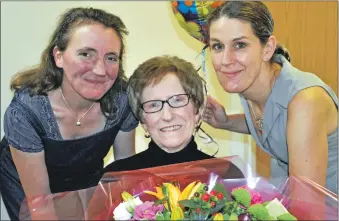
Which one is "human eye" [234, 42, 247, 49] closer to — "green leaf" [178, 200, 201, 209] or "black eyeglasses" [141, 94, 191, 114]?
"black eyeglasses" [141, 94, 191, 114]

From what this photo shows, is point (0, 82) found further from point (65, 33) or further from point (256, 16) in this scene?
point (256, 16)

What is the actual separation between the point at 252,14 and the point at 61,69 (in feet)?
2.14

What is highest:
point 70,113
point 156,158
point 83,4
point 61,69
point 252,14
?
point 83,4

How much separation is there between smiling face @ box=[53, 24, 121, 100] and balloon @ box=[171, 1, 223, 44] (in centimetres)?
34

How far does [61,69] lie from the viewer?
149 cm

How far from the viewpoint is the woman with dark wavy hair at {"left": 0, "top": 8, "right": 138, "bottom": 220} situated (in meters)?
1.35

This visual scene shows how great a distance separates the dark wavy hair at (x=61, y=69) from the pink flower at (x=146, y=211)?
0.69 m

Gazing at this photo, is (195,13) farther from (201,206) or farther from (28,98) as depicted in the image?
(201,206)

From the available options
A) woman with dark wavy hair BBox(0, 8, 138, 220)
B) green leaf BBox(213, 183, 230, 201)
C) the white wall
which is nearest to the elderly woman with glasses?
woman with dark wavy hair BBox(0, 8, 138, 220)

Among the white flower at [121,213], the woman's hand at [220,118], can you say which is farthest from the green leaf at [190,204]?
the woman's hand at [220,118]

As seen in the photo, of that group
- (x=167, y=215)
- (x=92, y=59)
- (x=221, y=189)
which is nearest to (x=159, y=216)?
(x=167, y=215)

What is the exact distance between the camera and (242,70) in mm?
1370

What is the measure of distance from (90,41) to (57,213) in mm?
615

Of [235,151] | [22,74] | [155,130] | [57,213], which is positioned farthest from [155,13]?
[57,213]
